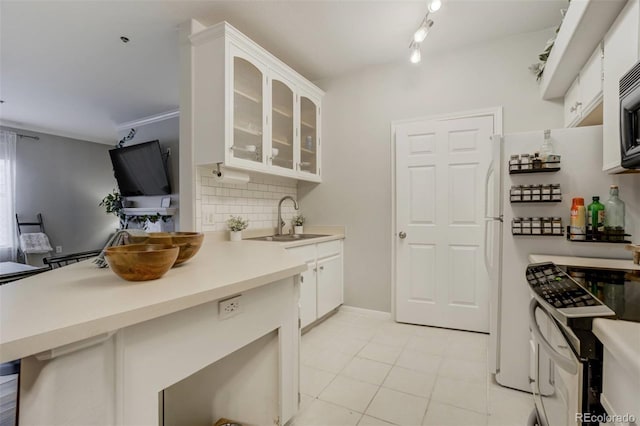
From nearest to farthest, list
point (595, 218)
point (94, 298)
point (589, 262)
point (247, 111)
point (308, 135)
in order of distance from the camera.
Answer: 1. point (94, 298)
2. point (589, 262)
3. point (595, 218)
4. point (247, 111)
5. point (308, 135)

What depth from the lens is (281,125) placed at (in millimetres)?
2812

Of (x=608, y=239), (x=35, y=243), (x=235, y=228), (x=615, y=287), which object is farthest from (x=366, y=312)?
(x=35, y=243)

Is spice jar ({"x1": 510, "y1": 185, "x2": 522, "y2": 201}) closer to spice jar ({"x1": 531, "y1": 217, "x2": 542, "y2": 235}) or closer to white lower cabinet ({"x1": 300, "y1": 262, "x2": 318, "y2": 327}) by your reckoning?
spice jar ({"x1": 531, "y1": 217, "x2": 542, "y2": 235})

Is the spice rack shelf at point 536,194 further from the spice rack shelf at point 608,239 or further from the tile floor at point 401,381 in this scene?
the tile floor at point 401,381

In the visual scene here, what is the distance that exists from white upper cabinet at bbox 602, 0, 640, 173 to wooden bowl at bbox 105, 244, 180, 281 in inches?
79.9

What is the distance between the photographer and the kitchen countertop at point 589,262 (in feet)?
4.61

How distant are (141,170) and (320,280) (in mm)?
Answer: 3510

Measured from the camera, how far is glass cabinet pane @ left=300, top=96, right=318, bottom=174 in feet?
10.3

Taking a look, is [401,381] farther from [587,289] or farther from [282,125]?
[282,125]

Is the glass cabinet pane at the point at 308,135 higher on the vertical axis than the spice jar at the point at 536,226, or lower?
higher

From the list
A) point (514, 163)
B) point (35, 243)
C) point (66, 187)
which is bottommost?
point (35, 243)

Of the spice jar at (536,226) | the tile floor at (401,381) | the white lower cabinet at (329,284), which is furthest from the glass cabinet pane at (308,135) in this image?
the spice jar at (536,226)

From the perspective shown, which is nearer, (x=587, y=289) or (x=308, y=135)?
(x=587, y=289)

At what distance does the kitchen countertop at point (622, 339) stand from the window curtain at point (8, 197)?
22.2 feet
